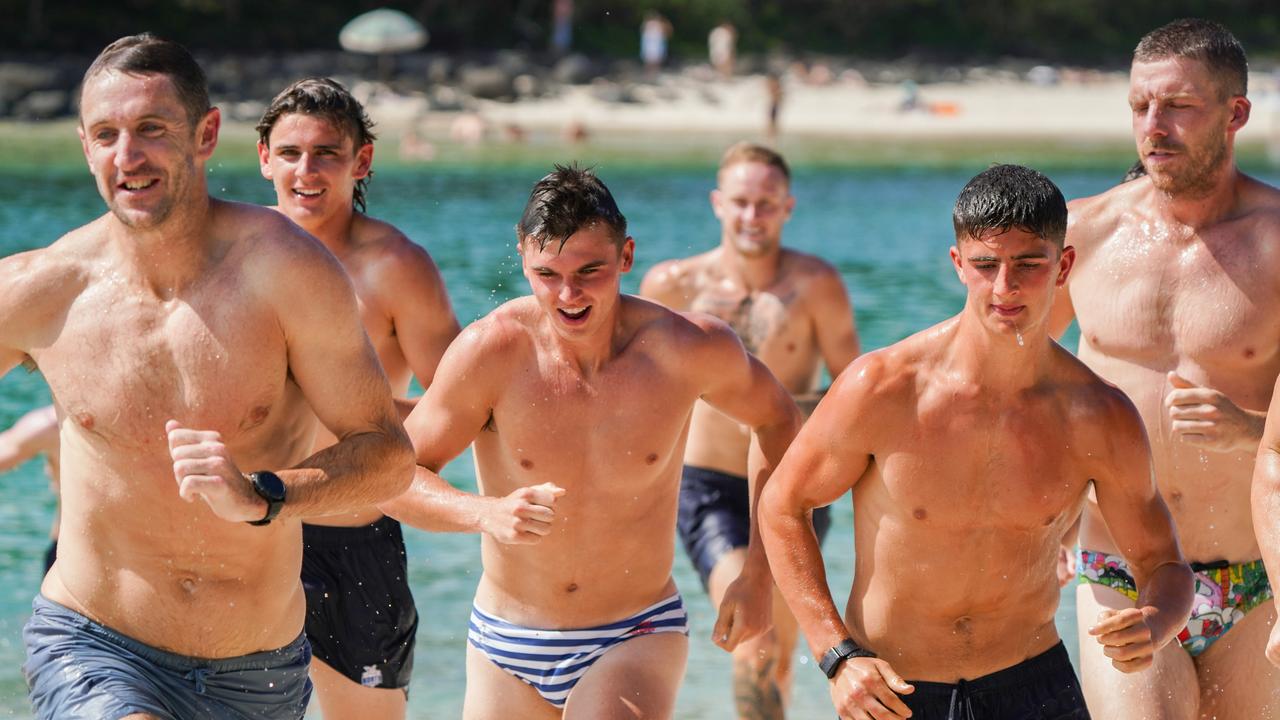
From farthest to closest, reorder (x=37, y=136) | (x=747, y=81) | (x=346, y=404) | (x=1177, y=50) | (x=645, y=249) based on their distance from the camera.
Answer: (x=747, y=81)
(x=37, y=136)
(x=645, y=249)
(x=1177, y=50)
(x=346, y=404)

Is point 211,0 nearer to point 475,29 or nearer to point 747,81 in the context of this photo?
point 475,29

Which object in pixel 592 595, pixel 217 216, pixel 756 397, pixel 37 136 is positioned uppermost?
pixel 217 216

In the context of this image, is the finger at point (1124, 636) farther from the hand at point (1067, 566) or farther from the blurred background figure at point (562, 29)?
the blurred background figure at point (562, 29)

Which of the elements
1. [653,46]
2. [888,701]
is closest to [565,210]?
[888,701]

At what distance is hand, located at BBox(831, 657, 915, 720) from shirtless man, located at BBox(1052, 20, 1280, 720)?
1.06 metres

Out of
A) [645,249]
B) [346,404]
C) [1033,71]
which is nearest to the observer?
[346,404]

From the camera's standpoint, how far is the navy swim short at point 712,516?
639 centimetres

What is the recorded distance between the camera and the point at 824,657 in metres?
3.76

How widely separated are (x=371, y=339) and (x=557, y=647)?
1340 millimetres

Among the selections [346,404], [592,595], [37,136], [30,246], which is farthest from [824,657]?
[37,136]

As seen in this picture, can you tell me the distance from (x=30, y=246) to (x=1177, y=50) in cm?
1690

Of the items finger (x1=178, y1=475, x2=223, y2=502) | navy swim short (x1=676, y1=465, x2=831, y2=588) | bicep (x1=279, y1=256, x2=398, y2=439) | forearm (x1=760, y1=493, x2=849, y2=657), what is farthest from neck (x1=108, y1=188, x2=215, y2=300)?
navy swim short (x1=676, y1=465, x2=831, y2=588)

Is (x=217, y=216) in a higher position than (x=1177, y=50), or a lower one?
lower

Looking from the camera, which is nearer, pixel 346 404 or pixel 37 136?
pixel 346 404
